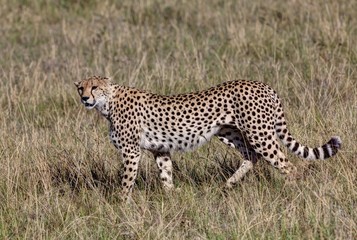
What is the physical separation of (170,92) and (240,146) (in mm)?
2189

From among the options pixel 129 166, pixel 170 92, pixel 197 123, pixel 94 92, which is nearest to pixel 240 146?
pixel 197 123

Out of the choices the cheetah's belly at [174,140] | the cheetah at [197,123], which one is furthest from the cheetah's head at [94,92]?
the cheetah's belly at [174,140]

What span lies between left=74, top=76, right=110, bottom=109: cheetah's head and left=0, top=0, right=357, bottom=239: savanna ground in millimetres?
422

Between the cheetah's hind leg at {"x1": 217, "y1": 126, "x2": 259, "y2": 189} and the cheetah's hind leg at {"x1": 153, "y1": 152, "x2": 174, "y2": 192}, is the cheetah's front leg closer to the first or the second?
the cheetah's hind leg at {"x1": 153, "y1": 152, "x2": 174, "y2": 192}

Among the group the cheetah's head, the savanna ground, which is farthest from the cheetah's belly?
the cheetah's head

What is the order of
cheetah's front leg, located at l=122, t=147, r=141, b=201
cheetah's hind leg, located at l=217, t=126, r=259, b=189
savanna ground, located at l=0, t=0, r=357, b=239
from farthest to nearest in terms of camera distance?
cheetah's hind leg, located at l=217, t=126, r=259, b=189 → cheetah's front leg, located at l=122, t=147, r=141, b=201 → savanna ground, located at l=0, t=0, r=357, b=239

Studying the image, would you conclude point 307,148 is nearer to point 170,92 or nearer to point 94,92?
point 94,92

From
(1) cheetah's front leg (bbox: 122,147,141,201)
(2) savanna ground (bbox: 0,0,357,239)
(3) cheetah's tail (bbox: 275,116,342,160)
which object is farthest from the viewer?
(1) cheetah's front leg (bbox: 122,147,141,201)

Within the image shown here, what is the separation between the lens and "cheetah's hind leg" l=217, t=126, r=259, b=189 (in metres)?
5.73

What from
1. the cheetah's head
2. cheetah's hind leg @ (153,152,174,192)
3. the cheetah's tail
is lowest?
cheetah's hind leg @ (153,152,174,192)

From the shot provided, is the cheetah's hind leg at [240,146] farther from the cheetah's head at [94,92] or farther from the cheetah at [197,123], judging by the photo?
the cheetah's head at [94,92]

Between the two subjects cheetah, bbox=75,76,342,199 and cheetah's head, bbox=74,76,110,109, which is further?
cheetah's head, bbox=74,76,110,109

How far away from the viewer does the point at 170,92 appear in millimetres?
7910

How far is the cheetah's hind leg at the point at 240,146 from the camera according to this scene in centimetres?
573
